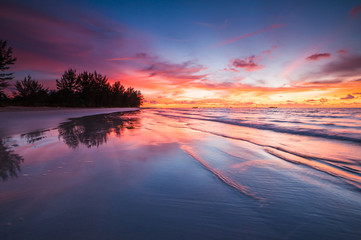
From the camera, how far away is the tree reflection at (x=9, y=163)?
2.83 m

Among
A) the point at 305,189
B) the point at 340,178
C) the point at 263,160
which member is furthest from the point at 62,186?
the point at 340,178

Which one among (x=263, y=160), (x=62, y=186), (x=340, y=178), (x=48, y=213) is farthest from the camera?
(x=263, y=160)

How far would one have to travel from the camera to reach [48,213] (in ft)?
5.89

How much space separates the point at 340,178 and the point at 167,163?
12.2ft

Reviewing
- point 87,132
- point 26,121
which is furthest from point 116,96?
point 87,132

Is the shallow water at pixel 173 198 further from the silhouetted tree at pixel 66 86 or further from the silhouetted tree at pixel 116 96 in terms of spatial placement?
the silhouetted tree at pixel 116 96

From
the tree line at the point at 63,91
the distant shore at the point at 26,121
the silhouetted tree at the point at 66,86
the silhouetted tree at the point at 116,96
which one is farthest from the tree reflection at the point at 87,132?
the silhouetted tree at the point at 116,96

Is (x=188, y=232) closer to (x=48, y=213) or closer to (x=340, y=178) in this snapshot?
(x=48, y=213)

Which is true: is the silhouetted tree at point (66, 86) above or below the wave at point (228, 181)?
above

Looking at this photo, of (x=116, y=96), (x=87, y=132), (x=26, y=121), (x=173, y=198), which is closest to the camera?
(x=173, y=198)

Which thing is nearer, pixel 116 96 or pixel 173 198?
pixel 173 198

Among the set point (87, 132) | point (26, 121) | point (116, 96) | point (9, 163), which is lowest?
point (26, 121)

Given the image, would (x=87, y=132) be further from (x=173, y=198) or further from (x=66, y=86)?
(x=66, y=86)

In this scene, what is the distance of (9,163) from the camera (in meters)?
3.36
